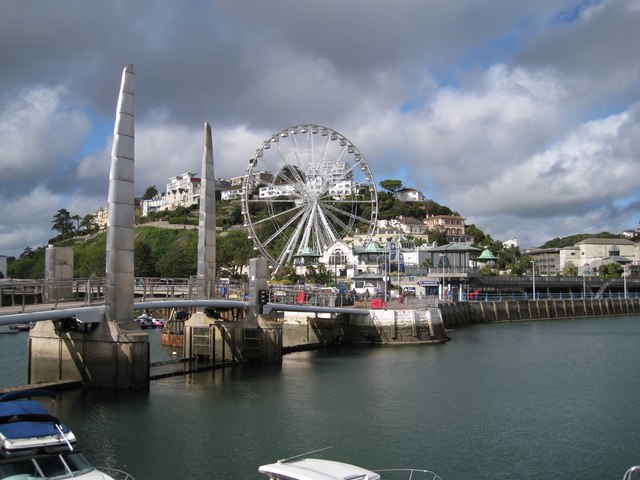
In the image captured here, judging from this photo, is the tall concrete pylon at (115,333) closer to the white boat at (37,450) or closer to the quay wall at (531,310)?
the white boat at (37,450)

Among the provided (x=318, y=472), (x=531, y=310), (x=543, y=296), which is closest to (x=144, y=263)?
(x=531, y=310)

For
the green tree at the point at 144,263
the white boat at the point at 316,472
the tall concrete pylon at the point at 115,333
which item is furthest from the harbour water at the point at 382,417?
the green tree at the point at 144,263

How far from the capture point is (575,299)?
387ft

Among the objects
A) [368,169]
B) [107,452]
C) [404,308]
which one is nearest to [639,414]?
[107,452]

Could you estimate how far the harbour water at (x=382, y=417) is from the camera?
25.5 m

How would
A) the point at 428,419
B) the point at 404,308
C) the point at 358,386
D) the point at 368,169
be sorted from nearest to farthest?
the point at 428,419 → the point at 358,386 → the point at 404,308 → the point at 368,169

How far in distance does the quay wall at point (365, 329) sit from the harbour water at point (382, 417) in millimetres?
9821

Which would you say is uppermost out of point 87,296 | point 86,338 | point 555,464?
point 87,296

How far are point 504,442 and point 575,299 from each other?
3805 inches

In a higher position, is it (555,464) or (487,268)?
(487,268)

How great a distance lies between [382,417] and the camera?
3275 cm

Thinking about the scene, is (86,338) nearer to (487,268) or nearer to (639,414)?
(639,414)

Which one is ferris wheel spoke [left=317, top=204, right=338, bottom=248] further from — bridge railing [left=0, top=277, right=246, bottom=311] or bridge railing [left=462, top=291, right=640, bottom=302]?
bridge railing [left=0, top=277, right=246, bottom=311]

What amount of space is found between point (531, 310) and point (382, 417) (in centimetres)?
8151
